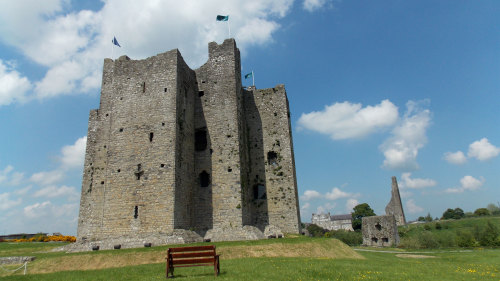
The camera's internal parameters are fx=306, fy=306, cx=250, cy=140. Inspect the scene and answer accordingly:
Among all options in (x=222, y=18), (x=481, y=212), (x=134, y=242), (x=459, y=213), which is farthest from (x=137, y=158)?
(x=459, y=213)

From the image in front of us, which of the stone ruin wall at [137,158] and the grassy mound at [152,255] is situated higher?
the stone ruin wall at [137,158]

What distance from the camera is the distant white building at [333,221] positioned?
3974 inches

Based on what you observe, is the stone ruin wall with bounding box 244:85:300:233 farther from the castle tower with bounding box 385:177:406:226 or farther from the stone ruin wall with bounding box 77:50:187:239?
the castle tower with bounding box 385:177:406:226

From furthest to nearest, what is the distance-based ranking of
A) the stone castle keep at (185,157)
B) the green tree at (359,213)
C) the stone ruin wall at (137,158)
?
the green tree at (359,213) < the stone castle keep at (185,157) < the stone ruin wall at (137,158)

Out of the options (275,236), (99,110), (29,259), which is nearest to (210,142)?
(275,236)

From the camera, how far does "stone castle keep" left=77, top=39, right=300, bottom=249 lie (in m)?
18.5

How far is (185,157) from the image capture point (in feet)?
67.8

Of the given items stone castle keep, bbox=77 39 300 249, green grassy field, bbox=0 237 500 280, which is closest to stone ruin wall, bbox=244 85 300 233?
stone castle keep, bbox=77 39 300 249

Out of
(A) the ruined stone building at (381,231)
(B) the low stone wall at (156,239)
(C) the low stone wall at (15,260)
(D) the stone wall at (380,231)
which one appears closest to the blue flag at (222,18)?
(B) the low stone wall at (156,239)

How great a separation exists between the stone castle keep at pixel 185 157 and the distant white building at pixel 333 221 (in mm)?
79862

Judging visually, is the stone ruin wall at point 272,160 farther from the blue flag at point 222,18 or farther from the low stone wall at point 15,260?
the low stone wall at point 15,260

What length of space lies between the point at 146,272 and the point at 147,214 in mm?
8392

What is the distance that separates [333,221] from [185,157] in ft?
307

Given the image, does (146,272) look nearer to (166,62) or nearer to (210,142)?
(210,142)
